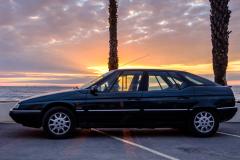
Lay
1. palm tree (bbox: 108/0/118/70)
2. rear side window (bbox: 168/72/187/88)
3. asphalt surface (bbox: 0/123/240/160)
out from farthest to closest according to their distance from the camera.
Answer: palm tree (bbox: 108/0/118/70)
rear side window (bbox: 168/72/187/88)
asphalt surface (bbox: 0/123/240/160)

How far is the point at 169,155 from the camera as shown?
8.66m

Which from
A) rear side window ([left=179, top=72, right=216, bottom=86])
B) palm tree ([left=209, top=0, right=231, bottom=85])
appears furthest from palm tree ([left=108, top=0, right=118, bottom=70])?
rear side window ([left=179, top=72, right=216, bottom=86])

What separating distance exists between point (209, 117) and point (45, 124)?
3.87 meters

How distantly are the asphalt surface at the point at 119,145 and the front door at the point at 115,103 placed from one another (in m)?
0.41

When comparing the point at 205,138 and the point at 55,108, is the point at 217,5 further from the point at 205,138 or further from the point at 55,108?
the point at 55,108

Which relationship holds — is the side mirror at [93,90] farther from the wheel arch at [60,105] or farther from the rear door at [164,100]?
the rear door at [164,100]

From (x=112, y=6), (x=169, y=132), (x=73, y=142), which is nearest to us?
(x=73, y=142)

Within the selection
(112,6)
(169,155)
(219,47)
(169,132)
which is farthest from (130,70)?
(112,6)

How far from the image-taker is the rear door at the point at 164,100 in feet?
37.1

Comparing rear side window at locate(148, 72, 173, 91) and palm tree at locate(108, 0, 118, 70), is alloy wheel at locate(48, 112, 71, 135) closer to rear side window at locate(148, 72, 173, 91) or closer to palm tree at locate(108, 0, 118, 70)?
rear side window at locate(148, 72, 173, 91)

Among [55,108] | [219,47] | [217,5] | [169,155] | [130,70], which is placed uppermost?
[217,5]

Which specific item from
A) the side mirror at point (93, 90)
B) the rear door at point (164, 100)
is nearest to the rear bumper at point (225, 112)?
the rear door at point (164, 100)

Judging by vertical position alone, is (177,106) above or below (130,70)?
below

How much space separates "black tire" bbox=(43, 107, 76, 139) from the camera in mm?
10867
